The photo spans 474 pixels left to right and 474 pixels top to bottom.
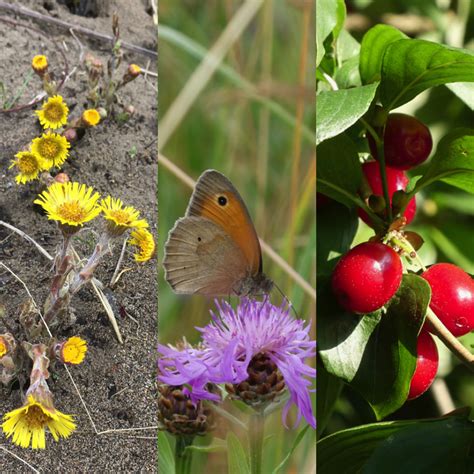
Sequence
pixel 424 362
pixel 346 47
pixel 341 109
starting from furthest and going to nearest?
pixel 346 47 → pixel 424 362 → pixel 341 109

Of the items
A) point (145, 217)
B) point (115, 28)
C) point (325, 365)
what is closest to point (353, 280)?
point (325, 365)

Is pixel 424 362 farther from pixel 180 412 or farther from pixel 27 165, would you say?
pixel 27 165

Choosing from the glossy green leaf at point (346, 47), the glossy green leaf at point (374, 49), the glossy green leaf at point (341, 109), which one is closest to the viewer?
the glossy green leaf at point (341, 109)

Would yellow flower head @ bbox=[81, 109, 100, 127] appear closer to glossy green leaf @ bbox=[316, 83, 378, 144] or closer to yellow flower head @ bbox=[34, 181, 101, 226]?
yellow flower head @ bbox=[34, 181, 101, 226]

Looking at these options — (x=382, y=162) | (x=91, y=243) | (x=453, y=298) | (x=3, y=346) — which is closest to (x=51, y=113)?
(x=91, y=243)

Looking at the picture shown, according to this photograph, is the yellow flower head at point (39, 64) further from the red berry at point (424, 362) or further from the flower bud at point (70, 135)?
the red berry at point (424, 362)

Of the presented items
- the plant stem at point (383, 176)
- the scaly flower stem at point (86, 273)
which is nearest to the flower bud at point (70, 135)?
the scaly flower stem at point (86, 273)
